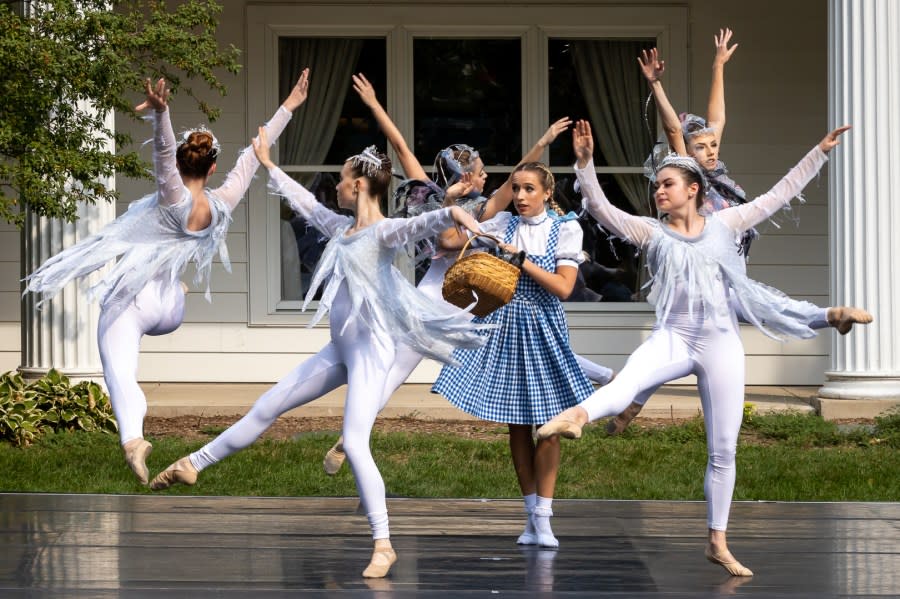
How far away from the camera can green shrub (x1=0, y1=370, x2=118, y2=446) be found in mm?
9398

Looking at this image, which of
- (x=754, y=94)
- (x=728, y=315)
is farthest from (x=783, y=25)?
(x=728, y=315)

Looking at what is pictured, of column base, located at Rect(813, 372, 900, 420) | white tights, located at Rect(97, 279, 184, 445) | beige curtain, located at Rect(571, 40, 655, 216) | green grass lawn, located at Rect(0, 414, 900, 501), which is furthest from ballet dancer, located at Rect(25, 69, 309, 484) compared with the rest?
beige curtain, located at Rect(571, 40, 655, 216)

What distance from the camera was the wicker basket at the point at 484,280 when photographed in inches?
214

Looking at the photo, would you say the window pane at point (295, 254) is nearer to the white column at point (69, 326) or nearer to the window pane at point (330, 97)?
the window pane at point (330, 97)

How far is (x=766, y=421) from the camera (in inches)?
392

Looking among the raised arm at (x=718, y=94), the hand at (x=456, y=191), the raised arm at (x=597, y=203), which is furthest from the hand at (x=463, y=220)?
the raised arm at (x=718, y=94)

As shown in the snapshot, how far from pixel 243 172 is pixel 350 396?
1357mm

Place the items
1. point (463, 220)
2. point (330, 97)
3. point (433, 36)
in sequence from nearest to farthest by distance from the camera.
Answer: point (463, 220)
point (433, 36)
point (330, 97)

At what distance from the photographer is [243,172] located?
20.7 ft

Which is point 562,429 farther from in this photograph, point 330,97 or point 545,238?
point 330,97

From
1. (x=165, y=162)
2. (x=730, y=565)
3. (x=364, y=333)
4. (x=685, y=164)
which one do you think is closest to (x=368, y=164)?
(x=364, y=333)

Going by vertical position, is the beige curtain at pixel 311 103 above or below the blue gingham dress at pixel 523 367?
above

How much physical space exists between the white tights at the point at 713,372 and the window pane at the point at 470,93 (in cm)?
664

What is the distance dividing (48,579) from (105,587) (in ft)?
1.00
